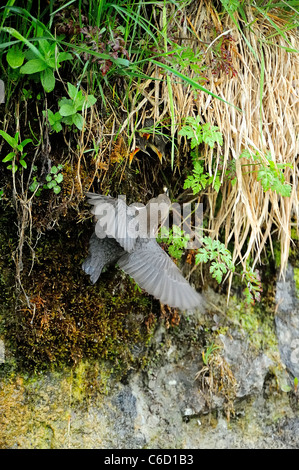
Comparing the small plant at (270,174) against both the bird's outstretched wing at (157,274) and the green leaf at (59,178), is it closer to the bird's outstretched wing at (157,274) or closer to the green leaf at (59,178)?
the bird's outstretched wing at (157,274)

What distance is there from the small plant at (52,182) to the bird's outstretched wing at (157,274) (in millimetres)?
466

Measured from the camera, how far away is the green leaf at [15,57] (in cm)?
190

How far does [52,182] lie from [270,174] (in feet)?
3.53

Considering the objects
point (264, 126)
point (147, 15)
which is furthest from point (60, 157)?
point (264, 126)

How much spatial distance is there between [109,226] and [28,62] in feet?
2.58

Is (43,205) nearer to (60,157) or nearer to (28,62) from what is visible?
(60,157)

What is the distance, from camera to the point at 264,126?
2520 millimetres

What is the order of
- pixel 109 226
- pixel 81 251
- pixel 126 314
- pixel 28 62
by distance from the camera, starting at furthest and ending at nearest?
pixel 126 314, pixel 81 251, pixel 109 226, pixel 28 62

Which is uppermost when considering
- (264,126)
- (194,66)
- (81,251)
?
(194,66)

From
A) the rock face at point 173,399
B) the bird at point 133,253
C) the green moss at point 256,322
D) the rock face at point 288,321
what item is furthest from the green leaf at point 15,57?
the rock face at point 288,321

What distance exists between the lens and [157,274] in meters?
2.16

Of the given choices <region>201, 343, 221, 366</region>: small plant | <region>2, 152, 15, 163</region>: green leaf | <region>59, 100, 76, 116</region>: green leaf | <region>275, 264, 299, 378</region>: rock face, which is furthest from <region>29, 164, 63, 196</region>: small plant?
<region>275, 264, 299, 378</region>: rock face

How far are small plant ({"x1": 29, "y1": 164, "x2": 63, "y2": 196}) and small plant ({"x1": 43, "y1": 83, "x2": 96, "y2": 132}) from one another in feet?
0.62
